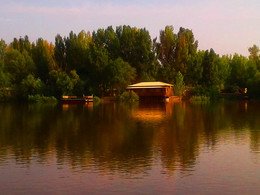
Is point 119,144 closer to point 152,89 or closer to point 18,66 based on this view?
point 152,89

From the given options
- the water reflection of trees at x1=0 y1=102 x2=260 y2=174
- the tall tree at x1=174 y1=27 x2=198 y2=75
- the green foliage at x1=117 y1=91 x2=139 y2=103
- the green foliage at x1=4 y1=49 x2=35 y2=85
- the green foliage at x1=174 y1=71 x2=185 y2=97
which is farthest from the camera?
the tall tree at x1=174 y1=27 x2=198 y2=75

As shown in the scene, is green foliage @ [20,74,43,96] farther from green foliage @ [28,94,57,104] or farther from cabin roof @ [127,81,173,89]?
cabin roof @ [127,81,173,89]

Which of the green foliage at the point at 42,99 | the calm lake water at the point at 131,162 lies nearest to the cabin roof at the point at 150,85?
the green foliage at the point at 42,99

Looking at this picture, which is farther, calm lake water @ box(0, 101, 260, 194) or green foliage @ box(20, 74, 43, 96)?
green foliage @ box(20, 74, 43, 96)

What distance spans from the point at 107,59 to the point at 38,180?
6489 cm

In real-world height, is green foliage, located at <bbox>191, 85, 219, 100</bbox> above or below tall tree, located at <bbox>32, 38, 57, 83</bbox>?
below

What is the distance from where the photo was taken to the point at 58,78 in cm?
7138

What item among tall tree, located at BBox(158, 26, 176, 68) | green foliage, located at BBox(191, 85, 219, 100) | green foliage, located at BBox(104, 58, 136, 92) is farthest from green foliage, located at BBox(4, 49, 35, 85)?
green foliage, located at BBox(191, 85, 219, 100)

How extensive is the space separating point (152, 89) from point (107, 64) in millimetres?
11148

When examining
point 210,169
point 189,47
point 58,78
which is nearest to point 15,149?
point 210,169

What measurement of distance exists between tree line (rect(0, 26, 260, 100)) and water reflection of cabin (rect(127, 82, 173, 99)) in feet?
10.0

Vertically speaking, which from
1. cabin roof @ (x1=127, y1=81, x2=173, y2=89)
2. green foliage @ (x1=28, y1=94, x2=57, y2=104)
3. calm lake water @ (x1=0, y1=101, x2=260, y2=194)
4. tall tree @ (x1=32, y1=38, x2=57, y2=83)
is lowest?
calm lake water @ (x1=0, y1=101, x2=260, y2=194)

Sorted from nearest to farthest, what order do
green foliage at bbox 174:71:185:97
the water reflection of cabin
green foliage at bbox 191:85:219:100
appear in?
the water reflection of cabin → green foliage at bbox 191:85:219:100 → green foliage at bbox 174:71:185:97

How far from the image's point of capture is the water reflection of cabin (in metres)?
72.2
